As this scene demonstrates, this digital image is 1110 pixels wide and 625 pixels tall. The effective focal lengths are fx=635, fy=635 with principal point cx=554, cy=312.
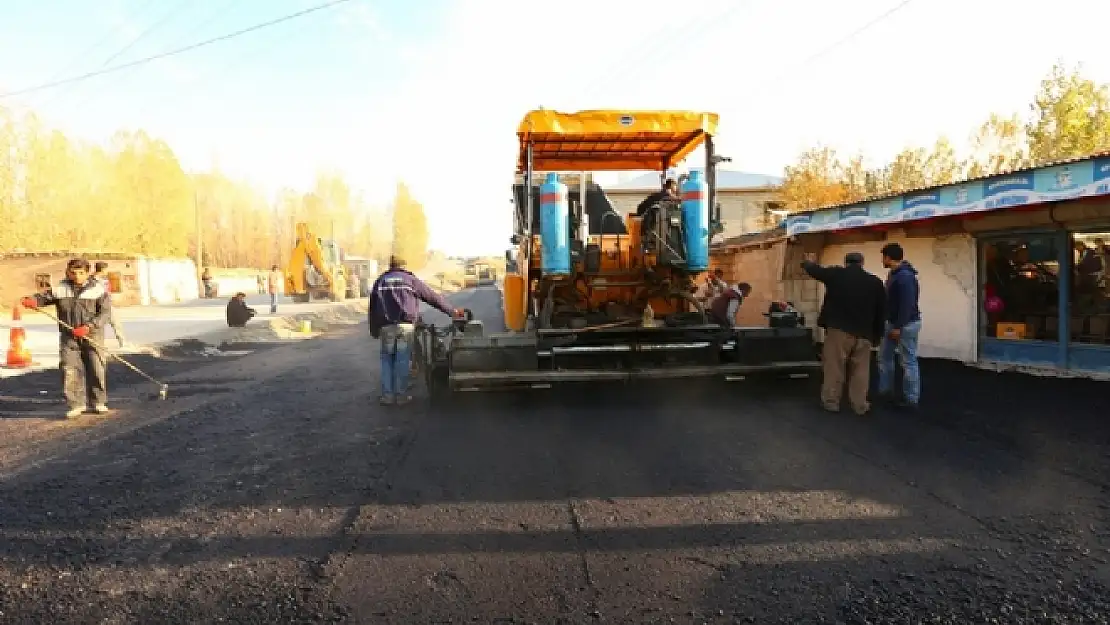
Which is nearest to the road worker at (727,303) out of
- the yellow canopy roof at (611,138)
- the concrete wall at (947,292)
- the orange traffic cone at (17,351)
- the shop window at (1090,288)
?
the yellow canopy roof at (611,138)

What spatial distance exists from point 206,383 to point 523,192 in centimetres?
558

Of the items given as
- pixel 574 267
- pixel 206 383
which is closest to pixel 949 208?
pixel 574 267

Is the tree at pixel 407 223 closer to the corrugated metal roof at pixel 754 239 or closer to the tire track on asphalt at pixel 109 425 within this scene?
the corrugated metal roof at pixel 754 239

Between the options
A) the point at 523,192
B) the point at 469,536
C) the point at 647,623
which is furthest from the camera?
the point at 523,192

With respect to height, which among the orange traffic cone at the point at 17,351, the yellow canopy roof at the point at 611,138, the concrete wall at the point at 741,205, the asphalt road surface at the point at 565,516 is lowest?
the asphalt road surface at the point at 565,516

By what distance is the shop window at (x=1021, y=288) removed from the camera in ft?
29.5

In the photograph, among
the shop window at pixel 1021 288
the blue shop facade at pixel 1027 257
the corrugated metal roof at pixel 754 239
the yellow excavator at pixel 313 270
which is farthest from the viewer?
the yellow excavator at pixel 313 270

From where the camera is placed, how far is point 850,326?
6.21 meters

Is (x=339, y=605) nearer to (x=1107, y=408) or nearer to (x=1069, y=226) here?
(x=1107, y=408)

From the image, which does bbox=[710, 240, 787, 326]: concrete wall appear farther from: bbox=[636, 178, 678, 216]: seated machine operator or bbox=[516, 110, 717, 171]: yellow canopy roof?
bbox=[636, 178, 678, 216]: seated machine operator

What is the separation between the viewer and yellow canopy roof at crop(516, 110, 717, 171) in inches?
261

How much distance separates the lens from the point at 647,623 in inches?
101

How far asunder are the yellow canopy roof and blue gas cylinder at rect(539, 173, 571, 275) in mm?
638

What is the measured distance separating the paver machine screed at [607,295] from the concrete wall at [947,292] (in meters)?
5.11
